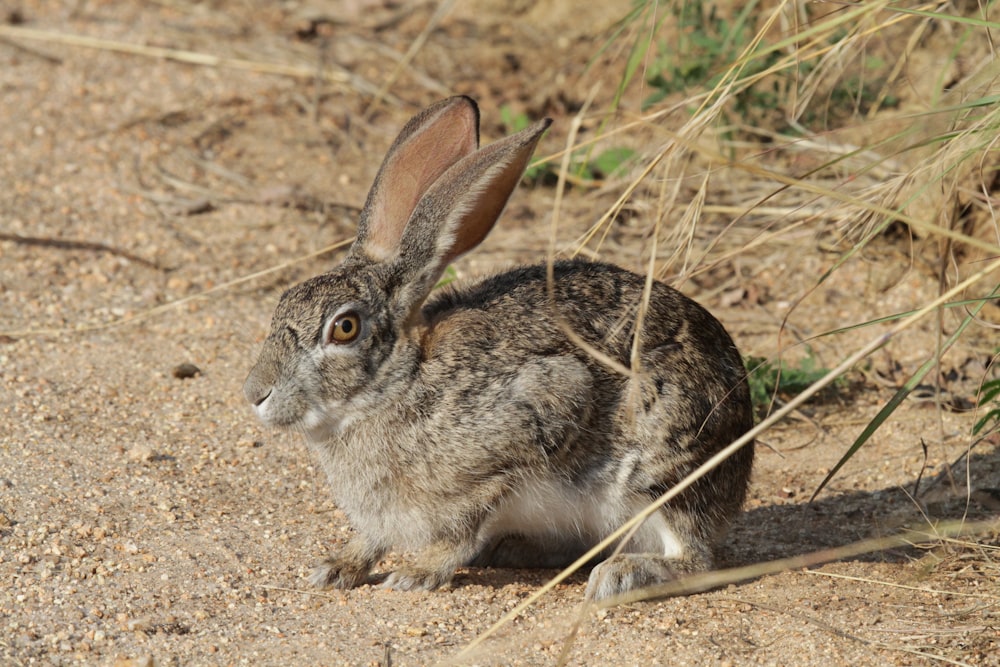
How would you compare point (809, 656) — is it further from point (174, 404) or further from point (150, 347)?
point (150, 347)

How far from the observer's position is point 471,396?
4.21 m

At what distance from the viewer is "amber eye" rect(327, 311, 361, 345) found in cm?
412

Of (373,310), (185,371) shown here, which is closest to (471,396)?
(373,310)

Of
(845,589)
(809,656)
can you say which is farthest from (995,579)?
(809,656)

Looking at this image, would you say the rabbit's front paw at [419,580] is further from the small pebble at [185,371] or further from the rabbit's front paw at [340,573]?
the small pebble at [185,371]

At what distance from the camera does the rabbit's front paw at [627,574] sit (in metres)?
4.20

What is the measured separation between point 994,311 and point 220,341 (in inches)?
154

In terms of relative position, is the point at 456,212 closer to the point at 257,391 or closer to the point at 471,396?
the point at 471,396

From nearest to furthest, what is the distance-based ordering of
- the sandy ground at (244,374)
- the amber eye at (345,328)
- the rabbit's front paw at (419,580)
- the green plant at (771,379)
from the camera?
the sandy ground at (244,374) → the amber eye at (345,328) → the rabbit's front paw at (419,580) → the green plant at (771,379)

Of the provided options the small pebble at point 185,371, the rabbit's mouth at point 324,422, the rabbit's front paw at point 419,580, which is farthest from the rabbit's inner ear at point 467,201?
the small pebble at point 185,371

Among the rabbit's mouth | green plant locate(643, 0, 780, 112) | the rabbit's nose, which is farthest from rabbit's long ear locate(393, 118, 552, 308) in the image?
green plant locate(643, 0, 780, 112)

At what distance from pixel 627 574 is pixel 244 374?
2310 mm

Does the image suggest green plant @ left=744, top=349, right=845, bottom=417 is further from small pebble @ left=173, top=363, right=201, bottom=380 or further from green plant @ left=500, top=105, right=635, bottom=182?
small pebble @ left=173, top=363, right=201, bottom=380

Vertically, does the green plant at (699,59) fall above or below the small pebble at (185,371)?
above
